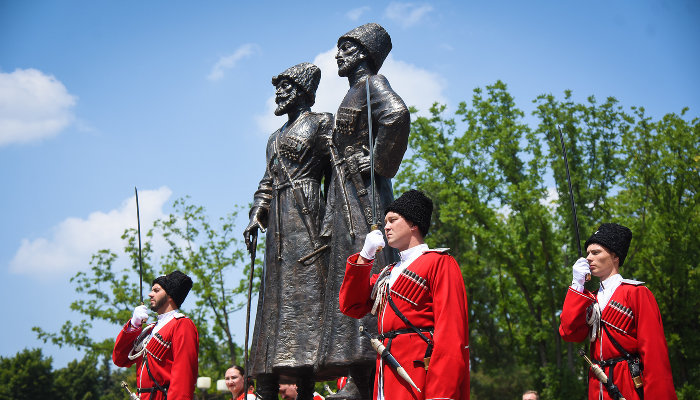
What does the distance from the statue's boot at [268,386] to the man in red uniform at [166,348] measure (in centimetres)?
64

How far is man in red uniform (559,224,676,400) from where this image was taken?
216 inches

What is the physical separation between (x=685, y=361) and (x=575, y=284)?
854 inches

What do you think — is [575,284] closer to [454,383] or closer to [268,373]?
[454,383]

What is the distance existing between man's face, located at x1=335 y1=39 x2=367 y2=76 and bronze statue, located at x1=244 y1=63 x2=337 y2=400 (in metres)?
0.58

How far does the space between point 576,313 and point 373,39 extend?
352 cm

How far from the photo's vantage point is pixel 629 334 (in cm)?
571

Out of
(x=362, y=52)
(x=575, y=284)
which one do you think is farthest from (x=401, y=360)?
(x=362, y=52)

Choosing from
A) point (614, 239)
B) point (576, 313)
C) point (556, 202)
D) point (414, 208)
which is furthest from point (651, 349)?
point (556, 202)

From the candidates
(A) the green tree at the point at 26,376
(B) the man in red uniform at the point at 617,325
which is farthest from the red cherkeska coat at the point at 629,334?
(A) the green tree at the point at 26,376

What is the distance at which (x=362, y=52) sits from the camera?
25.3 ft

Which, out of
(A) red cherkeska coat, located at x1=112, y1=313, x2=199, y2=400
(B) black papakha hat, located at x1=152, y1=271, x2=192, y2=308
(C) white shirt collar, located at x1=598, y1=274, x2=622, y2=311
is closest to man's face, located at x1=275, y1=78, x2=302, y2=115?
(B) black papakha hat, located at x1=152, y1=271, x2=192, y2=308

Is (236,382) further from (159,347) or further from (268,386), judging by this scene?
(159,347)

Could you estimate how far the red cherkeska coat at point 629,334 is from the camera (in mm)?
5449

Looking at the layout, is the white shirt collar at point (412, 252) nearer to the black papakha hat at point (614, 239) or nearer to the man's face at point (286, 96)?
the black papakha hat at point (614, 239)
